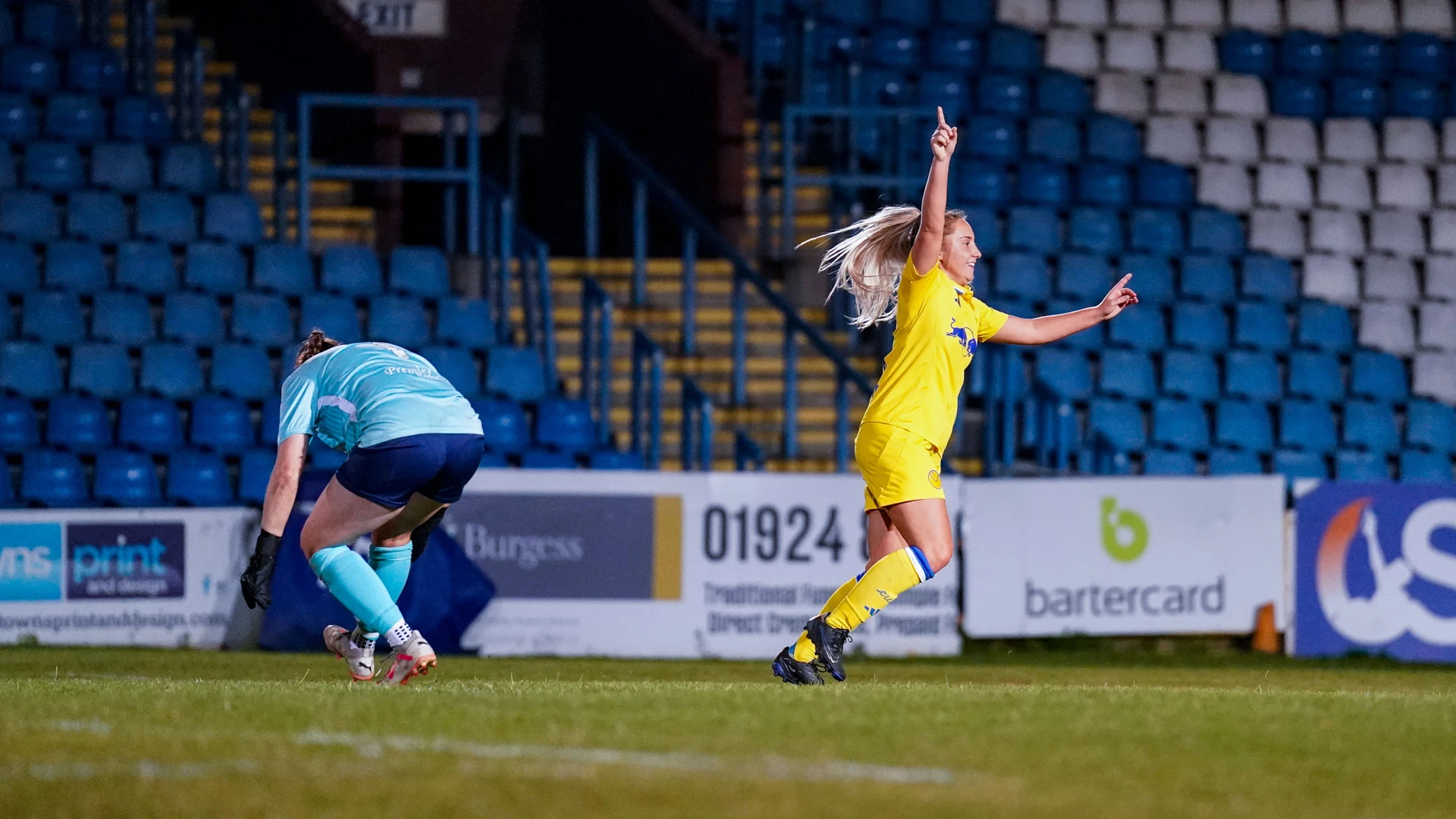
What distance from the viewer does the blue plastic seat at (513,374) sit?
14852 mm

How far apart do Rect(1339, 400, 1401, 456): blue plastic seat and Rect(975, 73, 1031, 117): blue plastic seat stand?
442 centimetres

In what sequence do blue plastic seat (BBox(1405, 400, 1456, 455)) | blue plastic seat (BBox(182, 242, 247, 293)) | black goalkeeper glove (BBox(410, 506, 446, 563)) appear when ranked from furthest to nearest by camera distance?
blue plastic seat (BBox(1405, 400, 1456, 455)) < blue plastic seat (BBox(182, 242, 247, 293)) < black goalkeeper glove (BBox(410, 506, 446, 563))

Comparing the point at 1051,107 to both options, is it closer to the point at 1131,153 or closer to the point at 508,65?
the point at 1131,153

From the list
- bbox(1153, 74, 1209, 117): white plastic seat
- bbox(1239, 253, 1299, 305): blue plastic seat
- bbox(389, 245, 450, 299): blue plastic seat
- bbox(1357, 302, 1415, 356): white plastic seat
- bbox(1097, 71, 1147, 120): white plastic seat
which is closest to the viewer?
bbox(389, 245, 450, 299): blue plastic seat

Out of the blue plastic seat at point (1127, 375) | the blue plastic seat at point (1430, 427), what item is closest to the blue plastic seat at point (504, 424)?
the blue plastic seat at point (1127, 375)

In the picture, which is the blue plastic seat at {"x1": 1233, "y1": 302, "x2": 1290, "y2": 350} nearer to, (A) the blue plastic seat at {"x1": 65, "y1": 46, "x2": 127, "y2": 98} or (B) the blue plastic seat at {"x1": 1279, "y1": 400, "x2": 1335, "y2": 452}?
(B) the blue plastic seat at {"x1": 1279, "y1": 400, "x2": 1335, "y2": 452}

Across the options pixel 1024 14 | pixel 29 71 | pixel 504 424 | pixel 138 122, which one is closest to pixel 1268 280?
pixel 1024 14

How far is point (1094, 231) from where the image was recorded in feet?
59.5

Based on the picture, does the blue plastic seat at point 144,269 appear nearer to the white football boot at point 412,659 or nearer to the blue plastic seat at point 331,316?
the blue plastic seat at point 331,316

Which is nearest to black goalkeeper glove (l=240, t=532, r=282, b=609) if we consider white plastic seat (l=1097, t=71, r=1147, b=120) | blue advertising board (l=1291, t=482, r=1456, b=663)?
blue advertising board (l=1291, t=482, r=1456, b=663)

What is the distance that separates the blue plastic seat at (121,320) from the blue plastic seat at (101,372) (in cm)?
19

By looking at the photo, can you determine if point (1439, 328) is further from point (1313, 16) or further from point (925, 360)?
point (925, 360)

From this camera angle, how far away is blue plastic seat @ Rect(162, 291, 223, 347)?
47.5 feet

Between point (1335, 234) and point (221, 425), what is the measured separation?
11389 millimetres
